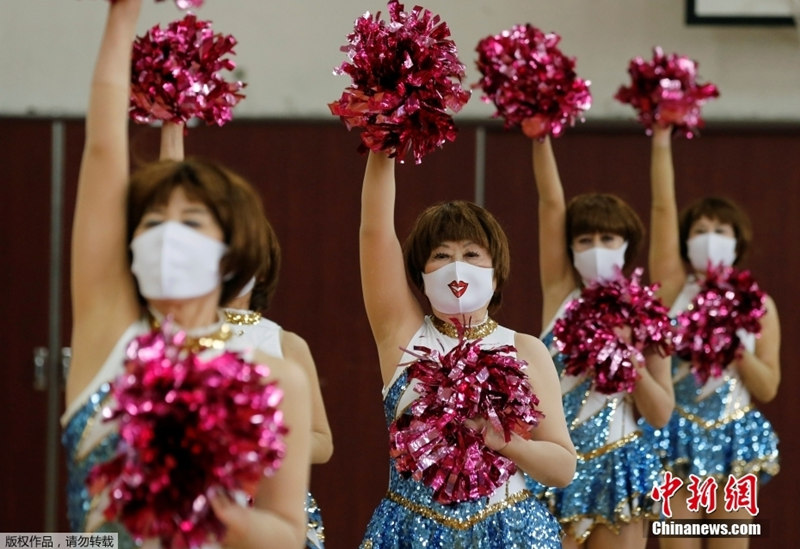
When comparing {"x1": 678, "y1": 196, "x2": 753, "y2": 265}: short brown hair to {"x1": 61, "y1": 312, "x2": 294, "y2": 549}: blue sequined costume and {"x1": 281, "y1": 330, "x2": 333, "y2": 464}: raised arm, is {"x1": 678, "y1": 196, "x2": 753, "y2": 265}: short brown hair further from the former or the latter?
{"x1": 61, "y1": 312, "x2": 294, "y2": 549}: blue sequined costume

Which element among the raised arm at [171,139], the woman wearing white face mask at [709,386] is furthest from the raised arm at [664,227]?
the raised arm at [171,139]

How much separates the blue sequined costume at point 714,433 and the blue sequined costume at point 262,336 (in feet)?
5.82

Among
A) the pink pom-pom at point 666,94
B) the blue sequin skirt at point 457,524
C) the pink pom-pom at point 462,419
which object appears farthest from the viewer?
the pink pom-pom at point 666,94

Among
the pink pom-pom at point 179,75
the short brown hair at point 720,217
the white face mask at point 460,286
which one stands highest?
the pink pom-pom at point 179,75

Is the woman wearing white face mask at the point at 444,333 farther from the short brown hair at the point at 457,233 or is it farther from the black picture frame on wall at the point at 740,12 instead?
the black picture frame on wall at the point at 740,12

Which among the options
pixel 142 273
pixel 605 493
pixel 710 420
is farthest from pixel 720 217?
pixel 142 273

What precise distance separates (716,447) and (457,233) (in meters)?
2.05

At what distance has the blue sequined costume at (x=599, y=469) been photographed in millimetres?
3621

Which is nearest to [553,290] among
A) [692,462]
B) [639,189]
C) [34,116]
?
[692,462]

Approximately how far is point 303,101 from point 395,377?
9.89 ft

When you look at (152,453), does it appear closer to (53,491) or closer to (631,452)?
(631,452)

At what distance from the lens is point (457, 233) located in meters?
2.73

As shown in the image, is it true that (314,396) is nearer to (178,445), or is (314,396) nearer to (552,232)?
(178,445)

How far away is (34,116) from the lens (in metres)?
5.41
